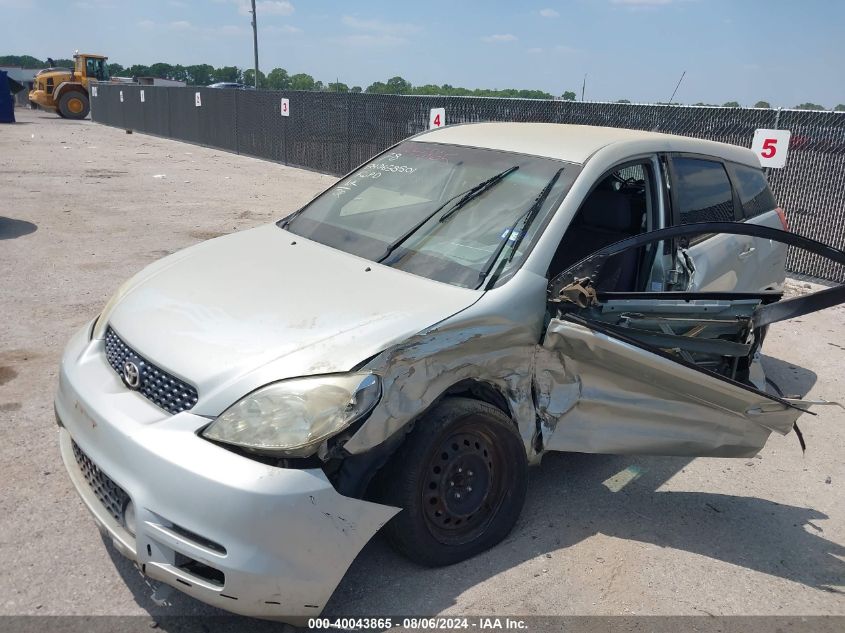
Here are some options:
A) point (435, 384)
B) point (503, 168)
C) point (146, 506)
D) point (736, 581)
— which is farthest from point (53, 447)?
point (736, 581)

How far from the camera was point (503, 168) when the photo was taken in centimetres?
379

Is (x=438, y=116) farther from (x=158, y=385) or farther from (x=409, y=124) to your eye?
(x=158, y=385)

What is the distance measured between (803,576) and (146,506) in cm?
285

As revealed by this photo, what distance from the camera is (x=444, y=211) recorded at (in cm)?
366

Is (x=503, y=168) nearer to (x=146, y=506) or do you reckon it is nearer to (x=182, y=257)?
(x=182, y=257)

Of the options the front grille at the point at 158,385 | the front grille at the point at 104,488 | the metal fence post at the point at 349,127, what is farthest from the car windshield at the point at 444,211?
the metal fence post at the point at 349,127

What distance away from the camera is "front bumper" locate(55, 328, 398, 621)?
231 cm

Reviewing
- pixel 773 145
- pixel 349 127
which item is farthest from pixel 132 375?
pixel 349 127

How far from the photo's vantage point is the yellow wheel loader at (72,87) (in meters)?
36.7

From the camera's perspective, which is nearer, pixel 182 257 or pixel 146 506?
pixel 146 506

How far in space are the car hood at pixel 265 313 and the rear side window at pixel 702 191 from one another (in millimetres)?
1834

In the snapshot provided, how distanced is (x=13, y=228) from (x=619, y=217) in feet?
27.9

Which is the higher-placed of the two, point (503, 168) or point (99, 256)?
point (503, 168)

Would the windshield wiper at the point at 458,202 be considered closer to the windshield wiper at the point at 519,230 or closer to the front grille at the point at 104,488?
the windshield wiper at the point at 519,230
